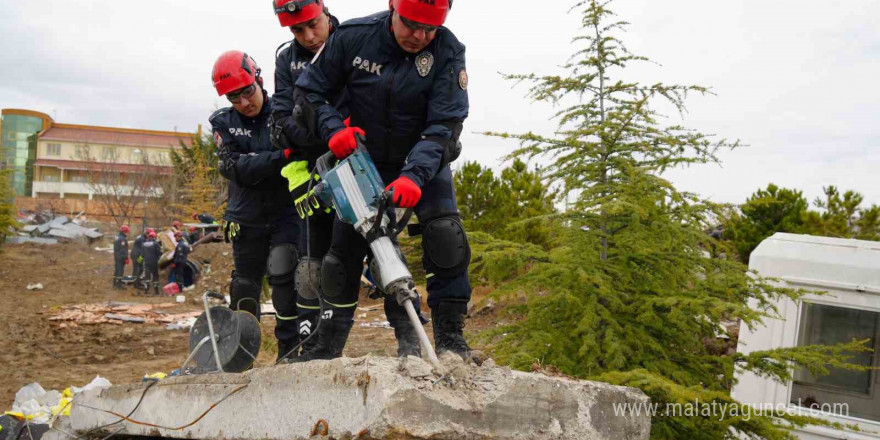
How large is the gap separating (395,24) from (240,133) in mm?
1979

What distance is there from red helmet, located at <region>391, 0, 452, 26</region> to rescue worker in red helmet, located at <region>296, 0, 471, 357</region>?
0.05 metres

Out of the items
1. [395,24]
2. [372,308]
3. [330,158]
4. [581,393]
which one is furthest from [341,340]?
[372,308]

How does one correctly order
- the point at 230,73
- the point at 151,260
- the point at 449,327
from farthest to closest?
the point at 151,260
the point at 230,73
the point at 449,327

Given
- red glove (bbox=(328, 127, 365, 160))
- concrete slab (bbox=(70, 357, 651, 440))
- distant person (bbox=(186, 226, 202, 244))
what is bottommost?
distant person (bbox=(186, 226, 202, 244))

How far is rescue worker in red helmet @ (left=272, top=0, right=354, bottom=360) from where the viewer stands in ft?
12.3

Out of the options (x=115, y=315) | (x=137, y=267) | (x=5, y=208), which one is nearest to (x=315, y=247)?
(x=115, y=315)

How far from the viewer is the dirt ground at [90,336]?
8.40 meters

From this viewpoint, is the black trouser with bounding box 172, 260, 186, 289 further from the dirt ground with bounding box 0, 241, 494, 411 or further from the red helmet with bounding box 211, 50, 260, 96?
the red helmet with bounding box 211, 50, 260, 96

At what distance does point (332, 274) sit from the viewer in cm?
366

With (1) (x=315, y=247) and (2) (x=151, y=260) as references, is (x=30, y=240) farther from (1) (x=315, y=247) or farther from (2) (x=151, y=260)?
(1) (x=315, y=247)

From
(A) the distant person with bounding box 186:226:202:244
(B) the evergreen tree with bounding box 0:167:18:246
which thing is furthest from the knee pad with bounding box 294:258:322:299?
(B) the evergreen tree with bounding box 0:167:18:246

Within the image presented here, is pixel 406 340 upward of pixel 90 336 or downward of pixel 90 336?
upward

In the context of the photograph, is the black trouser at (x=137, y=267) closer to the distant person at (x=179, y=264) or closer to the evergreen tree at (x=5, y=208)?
the distant person at (x=179, y=264)

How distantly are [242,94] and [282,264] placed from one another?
1215 mm
